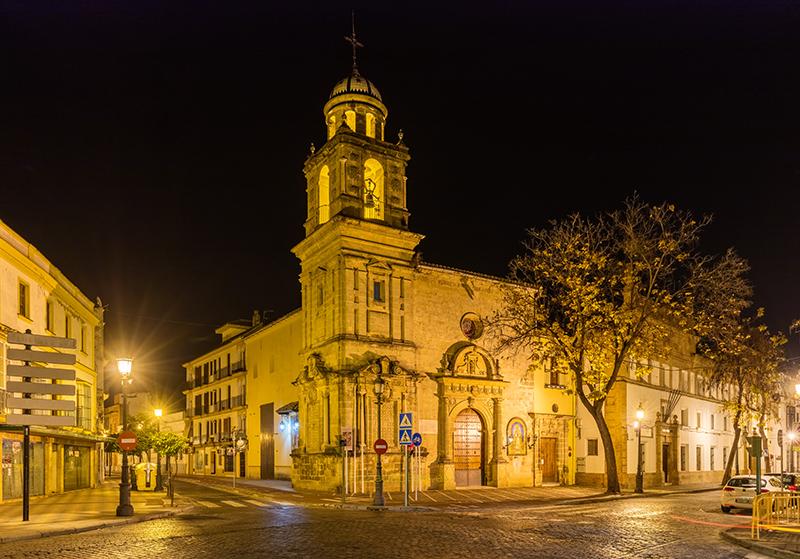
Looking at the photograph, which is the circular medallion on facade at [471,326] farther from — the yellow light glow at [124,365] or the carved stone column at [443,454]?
the yellow light glow at [124,365]

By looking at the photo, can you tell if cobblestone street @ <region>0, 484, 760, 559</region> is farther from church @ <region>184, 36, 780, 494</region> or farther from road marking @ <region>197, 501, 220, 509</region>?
church @ <region>184, 36, 780, 494</region>

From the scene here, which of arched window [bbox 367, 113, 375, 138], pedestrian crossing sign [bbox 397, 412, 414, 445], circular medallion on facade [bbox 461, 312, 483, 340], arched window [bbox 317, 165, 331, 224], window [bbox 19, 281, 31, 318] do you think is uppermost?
arched window [bbox 367, 113, 375, 138]

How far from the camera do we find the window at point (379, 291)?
3231 cm

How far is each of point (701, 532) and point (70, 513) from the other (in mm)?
17761

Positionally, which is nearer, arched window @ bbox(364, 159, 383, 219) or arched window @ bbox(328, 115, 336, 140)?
arched window @ bbox(364, 159, 383, 219)

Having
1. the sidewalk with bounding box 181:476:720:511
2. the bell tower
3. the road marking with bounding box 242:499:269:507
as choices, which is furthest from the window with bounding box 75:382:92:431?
the road marking with bounding box 242:499:269:507

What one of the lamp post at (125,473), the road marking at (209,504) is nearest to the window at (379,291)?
the road marking at (209,504)

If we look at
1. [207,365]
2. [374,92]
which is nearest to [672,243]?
[374,92]

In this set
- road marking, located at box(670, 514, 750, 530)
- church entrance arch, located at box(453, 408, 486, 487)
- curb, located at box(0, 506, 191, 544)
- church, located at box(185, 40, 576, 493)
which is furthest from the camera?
church entrance arch, located at box(453, 408, 486, 487)

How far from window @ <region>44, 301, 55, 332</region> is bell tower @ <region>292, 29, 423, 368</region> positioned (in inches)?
439

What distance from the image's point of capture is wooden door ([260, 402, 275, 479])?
44375mm

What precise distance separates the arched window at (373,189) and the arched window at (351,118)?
1.86m

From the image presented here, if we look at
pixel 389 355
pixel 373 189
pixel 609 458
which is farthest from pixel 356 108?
A: pixel 609 458

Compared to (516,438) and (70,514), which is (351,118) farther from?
(70,514)
